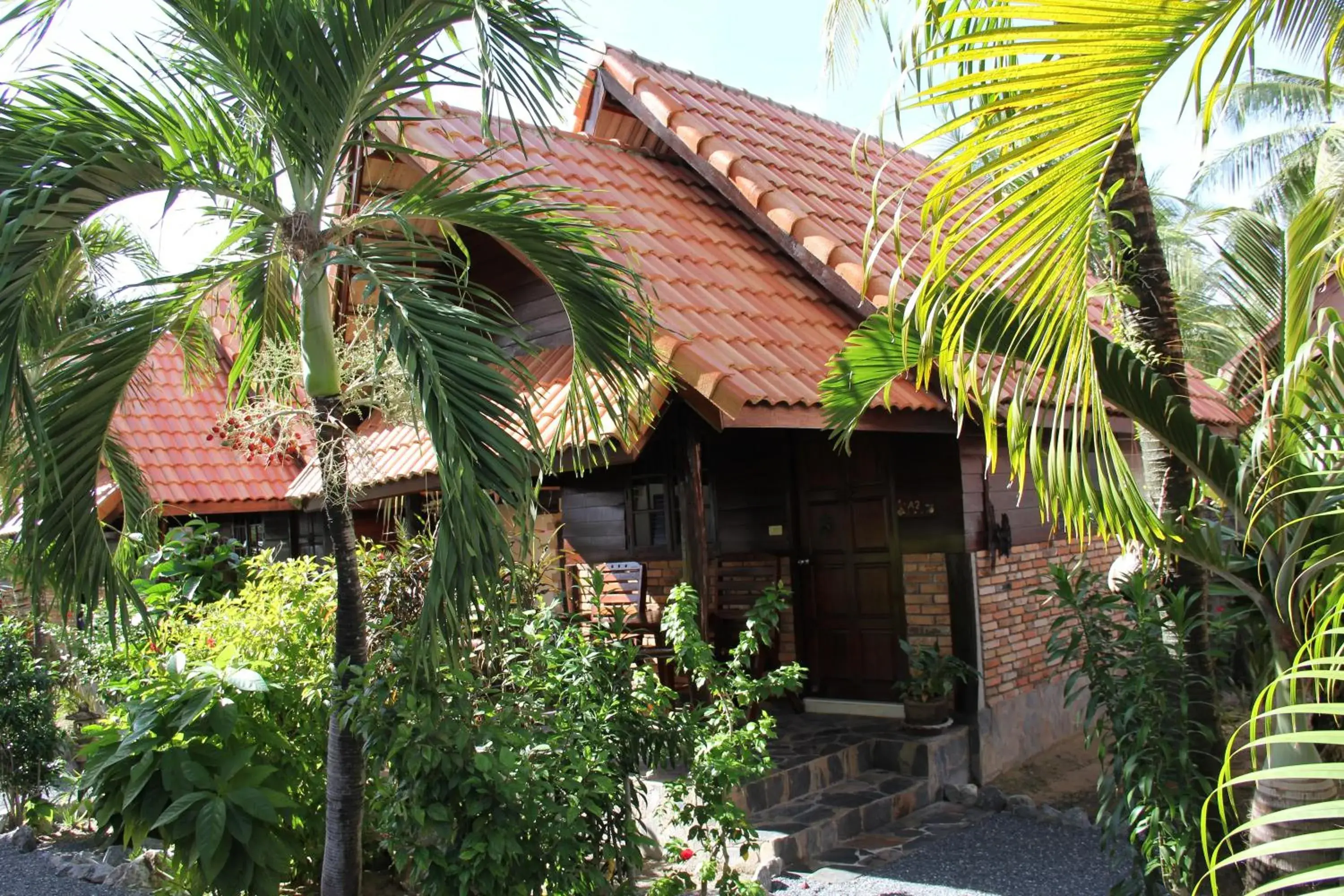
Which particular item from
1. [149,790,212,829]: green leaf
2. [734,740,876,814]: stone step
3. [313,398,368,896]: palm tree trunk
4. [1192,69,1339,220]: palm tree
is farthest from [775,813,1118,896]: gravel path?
[1192,69,1339,220]: palm tree

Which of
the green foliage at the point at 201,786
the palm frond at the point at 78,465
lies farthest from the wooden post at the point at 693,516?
the palm frond at the point at 78,465

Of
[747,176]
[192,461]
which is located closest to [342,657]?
[747,176]

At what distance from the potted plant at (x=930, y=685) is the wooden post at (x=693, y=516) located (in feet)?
5.43

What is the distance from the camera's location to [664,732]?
4.41 m

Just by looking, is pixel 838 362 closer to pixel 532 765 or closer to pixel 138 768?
pixel 532 765

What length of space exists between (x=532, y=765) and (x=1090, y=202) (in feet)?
8.97

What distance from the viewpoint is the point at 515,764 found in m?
3.74

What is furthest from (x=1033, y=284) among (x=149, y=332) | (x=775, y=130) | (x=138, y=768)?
(x=775, y=130)

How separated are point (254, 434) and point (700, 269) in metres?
3.83

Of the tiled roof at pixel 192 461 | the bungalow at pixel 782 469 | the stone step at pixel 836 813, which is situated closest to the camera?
the stone step at pixel 836 813

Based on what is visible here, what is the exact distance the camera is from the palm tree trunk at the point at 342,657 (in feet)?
14.1

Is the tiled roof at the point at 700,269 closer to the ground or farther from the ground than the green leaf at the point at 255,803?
farther from the ground

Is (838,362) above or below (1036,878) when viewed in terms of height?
above

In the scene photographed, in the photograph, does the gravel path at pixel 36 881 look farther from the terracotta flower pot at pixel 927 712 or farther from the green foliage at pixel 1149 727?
the green foliage at pixel 1149 727
